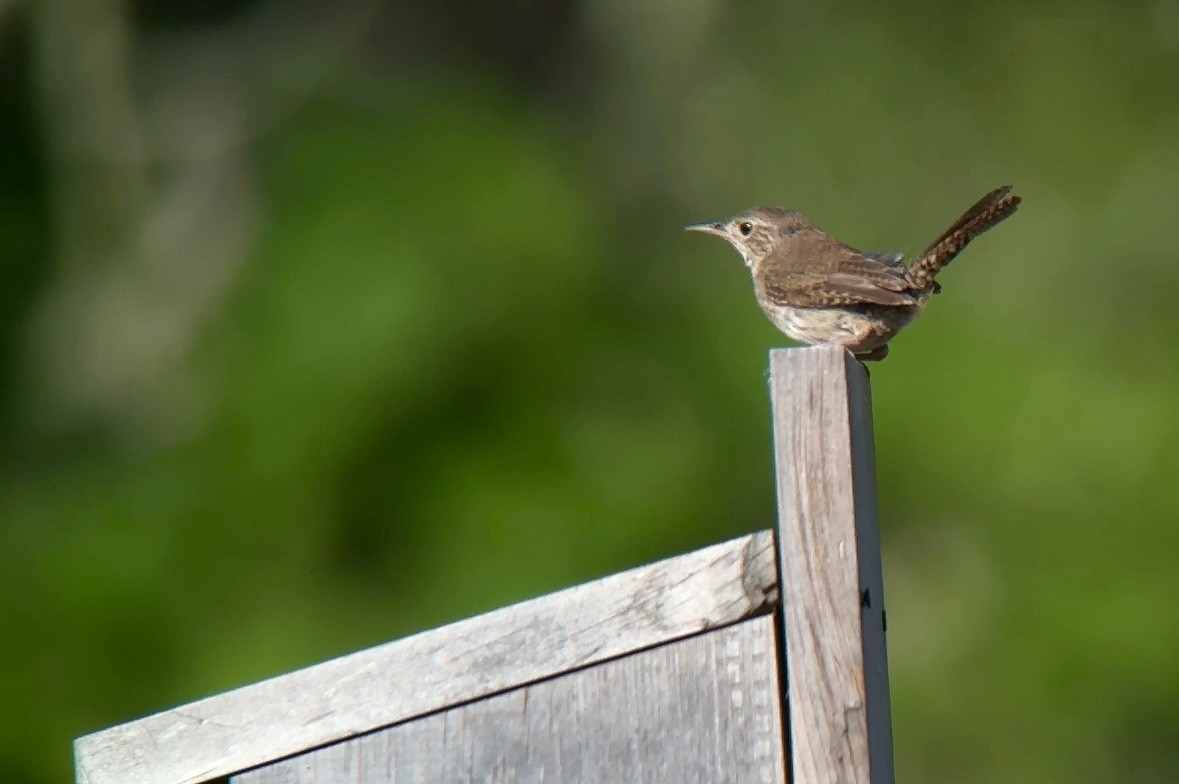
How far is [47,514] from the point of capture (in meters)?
6.25

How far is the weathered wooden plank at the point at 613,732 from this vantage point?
8.25 ft

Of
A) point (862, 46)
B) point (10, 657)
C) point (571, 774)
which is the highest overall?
point (862, 46)

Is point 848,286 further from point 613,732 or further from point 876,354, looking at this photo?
point 613,732

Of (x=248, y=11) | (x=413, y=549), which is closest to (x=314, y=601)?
(x=413, y=549)

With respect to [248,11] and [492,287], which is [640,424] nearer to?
[492,287]

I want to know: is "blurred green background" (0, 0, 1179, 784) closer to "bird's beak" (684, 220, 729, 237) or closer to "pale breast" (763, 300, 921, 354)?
"bird's beak" (684, 220, 729, 237)

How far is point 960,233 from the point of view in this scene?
176 inches

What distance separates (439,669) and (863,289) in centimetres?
202

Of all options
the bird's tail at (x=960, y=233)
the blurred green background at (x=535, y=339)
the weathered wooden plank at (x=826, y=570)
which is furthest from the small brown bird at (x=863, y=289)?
the weathered wooden plank at (x=826, y=570)

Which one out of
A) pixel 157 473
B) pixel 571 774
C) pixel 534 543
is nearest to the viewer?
pixel 571 774

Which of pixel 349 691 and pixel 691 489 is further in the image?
pixel 691 489

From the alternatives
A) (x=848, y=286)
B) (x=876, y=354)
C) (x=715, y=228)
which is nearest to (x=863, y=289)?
(x=848, y=286)

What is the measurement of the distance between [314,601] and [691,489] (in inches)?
57.0

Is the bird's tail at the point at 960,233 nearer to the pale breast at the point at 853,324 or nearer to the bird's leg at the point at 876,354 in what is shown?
the pale breast at the point at 853,324
